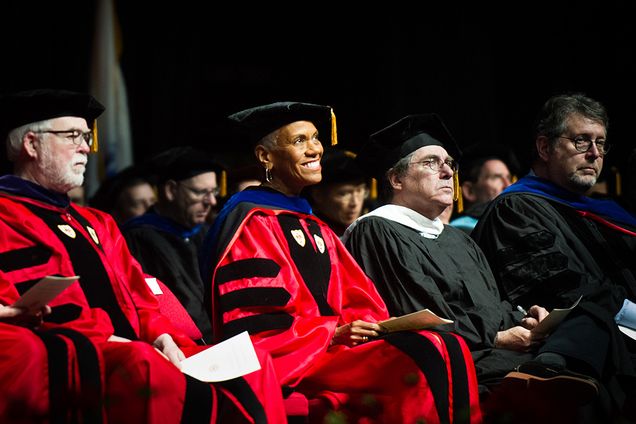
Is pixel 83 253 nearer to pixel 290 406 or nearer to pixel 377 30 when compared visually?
pixel 290 406

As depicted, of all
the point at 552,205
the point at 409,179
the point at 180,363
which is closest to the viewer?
the point at 180,363

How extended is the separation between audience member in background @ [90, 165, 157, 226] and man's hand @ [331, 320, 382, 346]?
330 centimetres

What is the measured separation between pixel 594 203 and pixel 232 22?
14.8 feet

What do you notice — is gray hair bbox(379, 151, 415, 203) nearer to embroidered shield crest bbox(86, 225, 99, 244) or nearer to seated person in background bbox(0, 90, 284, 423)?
seated person in background bbox(0, 90, 284, 423)

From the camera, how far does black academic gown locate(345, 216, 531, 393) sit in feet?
14.2

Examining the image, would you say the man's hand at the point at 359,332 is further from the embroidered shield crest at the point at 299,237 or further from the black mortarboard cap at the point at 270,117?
the black mortarboard cap at the point at 270,117

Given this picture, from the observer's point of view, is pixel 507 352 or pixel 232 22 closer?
pixel 507 352

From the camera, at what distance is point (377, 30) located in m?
8.63

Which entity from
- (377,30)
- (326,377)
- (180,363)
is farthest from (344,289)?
(377,30)

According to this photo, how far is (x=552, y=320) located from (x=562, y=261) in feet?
1.99

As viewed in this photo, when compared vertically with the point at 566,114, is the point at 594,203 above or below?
below

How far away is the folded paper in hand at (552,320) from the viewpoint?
162 inches

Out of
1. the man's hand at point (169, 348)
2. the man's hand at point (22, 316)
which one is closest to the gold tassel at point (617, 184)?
the man's hand at point (169, 348)

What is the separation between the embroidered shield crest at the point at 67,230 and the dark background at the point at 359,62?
13.3ft
